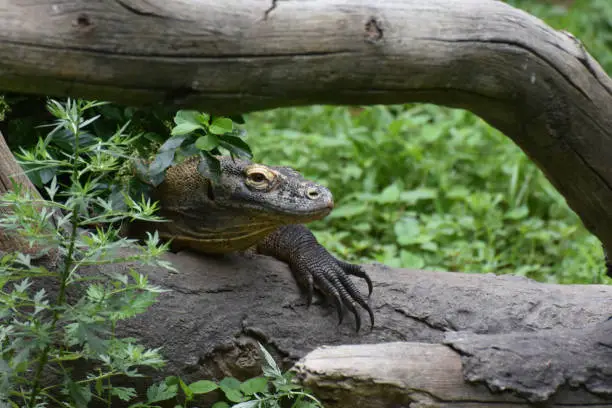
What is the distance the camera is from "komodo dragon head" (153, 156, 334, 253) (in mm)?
3805

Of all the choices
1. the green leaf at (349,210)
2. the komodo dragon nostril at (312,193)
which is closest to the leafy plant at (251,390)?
the komodo dragon nostril at (312,193)

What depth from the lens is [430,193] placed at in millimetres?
6699

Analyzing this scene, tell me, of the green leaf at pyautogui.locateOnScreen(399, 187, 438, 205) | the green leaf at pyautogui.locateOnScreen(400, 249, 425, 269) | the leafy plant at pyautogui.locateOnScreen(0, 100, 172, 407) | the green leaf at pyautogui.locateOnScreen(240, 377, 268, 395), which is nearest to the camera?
the leafy plant at pyautogui.locateOnScreen(0, 100, 172, 407)

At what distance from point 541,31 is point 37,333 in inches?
71.2

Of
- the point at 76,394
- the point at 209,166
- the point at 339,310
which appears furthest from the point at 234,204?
the point at 76,394

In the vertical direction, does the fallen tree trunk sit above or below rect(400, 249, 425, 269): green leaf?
above

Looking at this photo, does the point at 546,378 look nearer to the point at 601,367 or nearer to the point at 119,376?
the point at 601,367

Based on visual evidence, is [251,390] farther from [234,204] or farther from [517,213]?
[517,213]

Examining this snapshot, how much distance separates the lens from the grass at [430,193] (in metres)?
6.07

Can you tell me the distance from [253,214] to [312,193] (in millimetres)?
268

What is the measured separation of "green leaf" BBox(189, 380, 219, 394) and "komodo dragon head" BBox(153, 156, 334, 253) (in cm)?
64

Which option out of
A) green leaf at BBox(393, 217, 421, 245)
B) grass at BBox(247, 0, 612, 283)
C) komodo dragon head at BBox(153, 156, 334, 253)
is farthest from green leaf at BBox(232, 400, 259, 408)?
green leaf at BBox(393, 217, 421, 245)

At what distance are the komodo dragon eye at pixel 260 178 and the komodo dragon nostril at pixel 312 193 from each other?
0.17 m

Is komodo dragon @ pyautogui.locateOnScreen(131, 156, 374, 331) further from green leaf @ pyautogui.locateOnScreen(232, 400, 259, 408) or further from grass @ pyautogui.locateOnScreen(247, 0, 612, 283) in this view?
grass @ pyautogui.locateOnScreen(247, 0, 612, 283)
